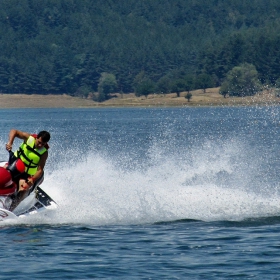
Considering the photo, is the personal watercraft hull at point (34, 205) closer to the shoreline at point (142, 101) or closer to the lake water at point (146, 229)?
the lake water at point (146, 229)

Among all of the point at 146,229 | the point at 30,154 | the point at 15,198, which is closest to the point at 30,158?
the point at 30,154

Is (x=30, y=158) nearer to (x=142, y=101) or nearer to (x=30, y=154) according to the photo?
(x=30, y=154)

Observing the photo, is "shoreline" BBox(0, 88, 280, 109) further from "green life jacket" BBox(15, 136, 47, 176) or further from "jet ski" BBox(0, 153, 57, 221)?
"green life jacket" BBox(15, 136, 47, 176)

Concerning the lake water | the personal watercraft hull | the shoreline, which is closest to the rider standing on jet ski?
the personal watercraft hull

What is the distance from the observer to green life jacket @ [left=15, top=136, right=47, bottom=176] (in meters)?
13.8

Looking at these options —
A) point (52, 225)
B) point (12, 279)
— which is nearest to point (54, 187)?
point (52, 225)

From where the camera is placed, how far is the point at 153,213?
1500 cm

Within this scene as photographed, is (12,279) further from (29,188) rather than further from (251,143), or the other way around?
(251,143)

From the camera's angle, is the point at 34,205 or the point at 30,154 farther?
the point at 34,205

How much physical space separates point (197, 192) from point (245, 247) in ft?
11.8

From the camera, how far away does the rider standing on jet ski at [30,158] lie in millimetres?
13805

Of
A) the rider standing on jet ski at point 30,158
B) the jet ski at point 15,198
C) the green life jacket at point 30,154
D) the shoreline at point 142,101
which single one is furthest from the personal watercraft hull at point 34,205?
the shoreline at point 142,101

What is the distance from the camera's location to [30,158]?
1395 cm

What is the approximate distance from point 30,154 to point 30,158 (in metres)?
0.08
